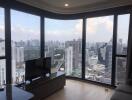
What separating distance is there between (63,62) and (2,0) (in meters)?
A: 2.95

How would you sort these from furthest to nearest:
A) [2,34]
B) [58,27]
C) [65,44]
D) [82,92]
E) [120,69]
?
[65,44]
[58,27]
[120,69]
[82,92]
[2,34]

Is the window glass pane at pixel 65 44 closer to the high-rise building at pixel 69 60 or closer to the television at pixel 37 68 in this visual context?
the high-rise building at pixel 69 60

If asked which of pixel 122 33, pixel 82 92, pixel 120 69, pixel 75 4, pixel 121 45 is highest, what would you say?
pixel 75 4

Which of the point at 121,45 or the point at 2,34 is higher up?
the point at 2,34

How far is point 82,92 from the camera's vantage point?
3475 millimetres

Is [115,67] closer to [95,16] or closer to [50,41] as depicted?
[95,16]

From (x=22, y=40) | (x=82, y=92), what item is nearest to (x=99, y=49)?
(x=82, y=92)

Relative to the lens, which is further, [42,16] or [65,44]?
[65,44]

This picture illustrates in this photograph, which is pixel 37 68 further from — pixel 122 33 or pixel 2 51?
pixel 122 33

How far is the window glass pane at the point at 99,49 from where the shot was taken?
394cm

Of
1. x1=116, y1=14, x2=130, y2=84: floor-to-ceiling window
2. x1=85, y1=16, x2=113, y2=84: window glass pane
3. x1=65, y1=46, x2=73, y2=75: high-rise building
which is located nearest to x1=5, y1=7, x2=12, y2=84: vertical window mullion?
x1=65, y1=46, x2=73, y2=75: high-rise building

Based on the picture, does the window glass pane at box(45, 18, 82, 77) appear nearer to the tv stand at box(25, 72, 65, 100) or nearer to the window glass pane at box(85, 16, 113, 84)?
the window glass pane at box(85, 16, 113, 84)

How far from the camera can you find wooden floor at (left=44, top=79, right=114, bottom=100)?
10.4 feet

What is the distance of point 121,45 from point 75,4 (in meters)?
1.91
